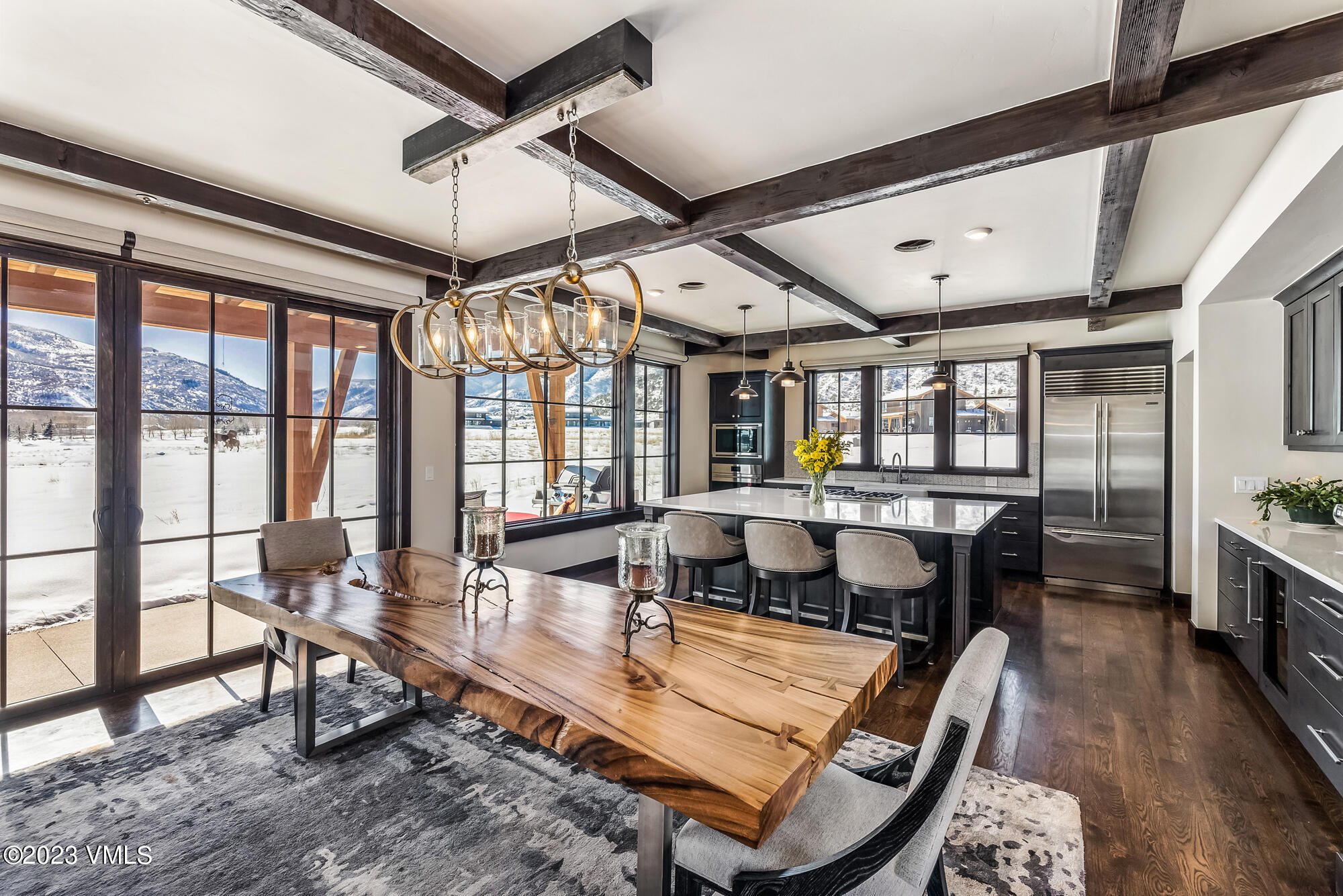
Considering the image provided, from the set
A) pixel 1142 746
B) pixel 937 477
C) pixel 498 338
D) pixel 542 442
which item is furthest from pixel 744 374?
pixel 1142 746

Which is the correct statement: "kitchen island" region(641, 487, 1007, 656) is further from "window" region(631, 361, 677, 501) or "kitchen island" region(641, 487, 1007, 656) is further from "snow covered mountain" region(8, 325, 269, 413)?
"snow covered mountain" region(8, 325, 269, 413)

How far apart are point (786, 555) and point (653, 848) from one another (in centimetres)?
244

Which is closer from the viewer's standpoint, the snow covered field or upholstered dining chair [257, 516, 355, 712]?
upholstered dining chair [257, 516, 355, 712]

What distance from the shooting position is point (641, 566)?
1665 mm

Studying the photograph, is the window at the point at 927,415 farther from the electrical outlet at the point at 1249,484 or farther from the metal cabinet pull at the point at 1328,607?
the metal cabinet pull at the point at 1328,607

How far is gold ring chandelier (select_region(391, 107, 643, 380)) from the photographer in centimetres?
192

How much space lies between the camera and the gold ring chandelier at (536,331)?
1.92 metres

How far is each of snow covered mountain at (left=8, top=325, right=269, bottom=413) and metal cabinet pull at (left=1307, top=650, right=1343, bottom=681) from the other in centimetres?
521

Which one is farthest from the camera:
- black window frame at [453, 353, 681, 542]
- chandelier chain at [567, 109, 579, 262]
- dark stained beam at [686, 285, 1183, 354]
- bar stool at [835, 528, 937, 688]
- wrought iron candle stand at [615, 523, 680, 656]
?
black window frame at [453, 353, 681, 542]

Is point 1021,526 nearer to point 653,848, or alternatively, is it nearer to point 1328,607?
point 1328,607

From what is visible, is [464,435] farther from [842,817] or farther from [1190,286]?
[1190,286]

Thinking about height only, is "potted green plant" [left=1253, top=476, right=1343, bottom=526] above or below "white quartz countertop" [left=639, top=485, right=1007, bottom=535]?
above

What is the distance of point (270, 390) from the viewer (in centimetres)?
357

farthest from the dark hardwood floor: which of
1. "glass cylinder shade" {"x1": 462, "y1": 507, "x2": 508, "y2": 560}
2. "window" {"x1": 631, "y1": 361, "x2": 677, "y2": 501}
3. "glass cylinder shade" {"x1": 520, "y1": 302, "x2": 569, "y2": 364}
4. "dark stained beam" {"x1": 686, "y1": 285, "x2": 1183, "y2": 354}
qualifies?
"window" {"x1": 631, "y1": 361, "x2": 677, "y2": 501}
